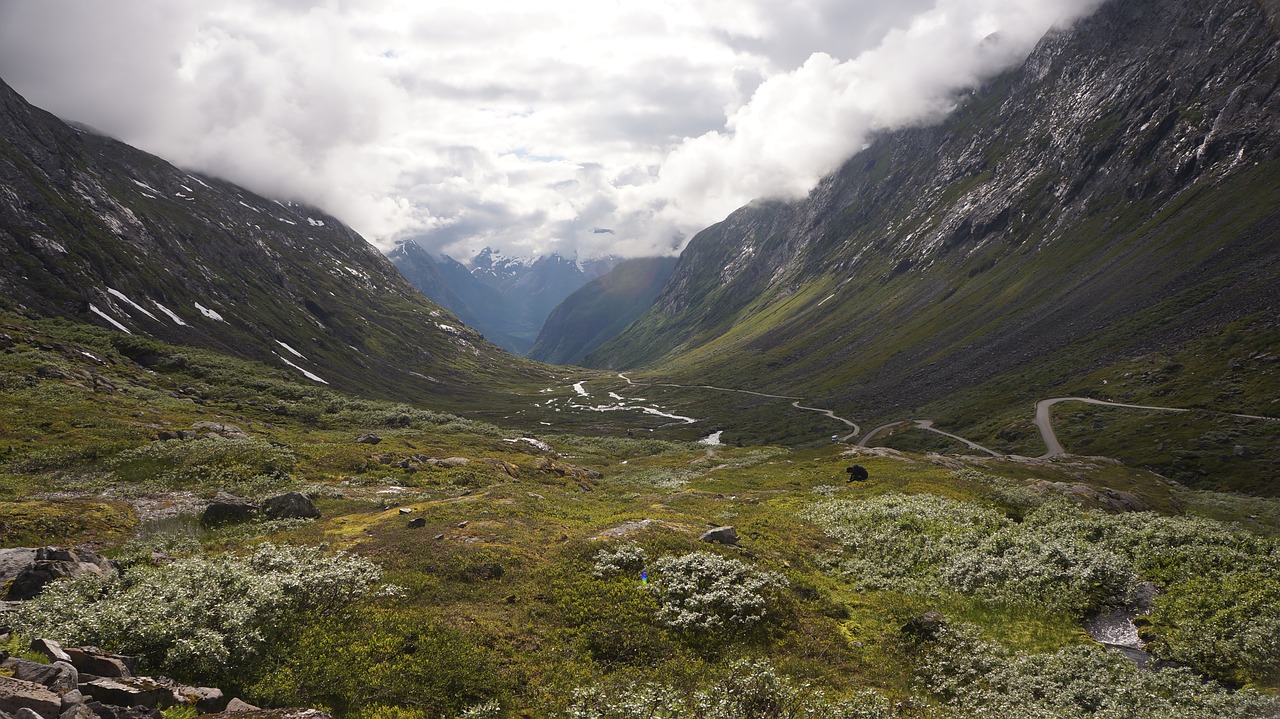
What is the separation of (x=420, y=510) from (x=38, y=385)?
67759mm

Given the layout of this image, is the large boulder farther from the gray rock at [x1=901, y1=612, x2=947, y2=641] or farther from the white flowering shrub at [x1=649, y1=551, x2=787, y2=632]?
the gray rock at [x1=901, y1=612, x2=947, y2=641]

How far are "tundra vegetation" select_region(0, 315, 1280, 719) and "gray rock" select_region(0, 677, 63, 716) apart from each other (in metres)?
2.68

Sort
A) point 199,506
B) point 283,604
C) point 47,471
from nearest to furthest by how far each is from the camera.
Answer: point 283,604 → point 199,506 → point 47,471

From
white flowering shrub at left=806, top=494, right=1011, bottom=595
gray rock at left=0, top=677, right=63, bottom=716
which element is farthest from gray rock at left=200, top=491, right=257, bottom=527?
white flowering shrub at left=806, top=494, right=1011, bottom=595

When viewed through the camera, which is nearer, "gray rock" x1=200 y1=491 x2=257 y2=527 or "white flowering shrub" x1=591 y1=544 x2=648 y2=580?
"white flowering shrub" x1=591 y1=544 x2=648 y2=580

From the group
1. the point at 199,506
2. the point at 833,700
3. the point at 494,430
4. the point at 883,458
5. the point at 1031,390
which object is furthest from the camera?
the point at 1031,390

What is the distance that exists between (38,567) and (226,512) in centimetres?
1517

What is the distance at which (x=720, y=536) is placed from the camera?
1169 inches

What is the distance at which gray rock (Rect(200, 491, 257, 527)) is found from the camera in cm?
3156

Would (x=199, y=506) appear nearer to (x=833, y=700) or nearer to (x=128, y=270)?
(x=833, y=700)

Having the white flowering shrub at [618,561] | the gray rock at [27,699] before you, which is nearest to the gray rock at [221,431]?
the white flowering shrub at [618,561]

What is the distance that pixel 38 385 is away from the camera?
219 feet

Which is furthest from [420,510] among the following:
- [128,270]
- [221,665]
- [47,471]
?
[128,270]

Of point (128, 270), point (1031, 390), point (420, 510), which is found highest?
point (128, 270)
